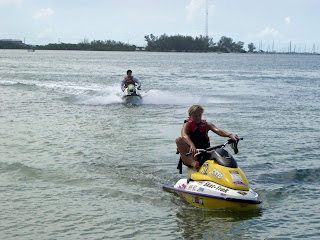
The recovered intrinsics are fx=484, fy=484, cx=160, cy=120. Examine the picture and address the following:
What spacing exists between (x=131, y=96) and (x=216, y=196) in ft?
51.8

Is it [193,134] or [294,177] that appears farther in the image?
[294,177]

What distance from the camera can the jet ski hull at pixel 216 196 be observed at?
709cm

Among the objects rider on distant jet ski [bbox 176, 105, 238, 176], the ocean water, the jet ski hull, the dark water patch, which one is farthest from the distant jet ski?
the jet ski hull

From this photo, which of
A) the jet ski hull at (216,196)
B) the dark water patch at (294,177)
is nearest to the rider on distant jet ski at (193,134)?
the jet ski hull at (216,196)

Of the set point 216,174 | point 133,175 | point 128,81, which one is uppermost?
point 128,81

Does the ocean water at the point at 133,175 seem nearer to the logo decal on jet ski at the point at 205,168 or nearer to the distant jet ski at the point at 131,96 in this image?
the logo decal on jet ski at the point at 205,168

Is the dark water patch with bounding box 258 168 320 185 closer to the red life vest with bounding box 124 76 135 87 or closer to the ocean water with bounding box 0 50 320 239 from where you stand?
the ocean water with bounding box 0 50 320 239

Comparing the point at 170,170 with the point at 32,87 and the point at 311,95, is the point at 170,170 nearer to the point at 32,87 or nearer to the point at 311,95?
the point at 311,95

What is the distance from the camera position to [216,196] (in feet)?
23.7

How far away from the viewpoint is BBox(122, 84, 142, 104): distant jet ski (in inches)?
893

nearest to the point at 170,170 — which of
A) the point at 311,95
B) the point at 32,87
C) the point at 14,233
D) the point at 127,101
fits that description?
the point at 14,233

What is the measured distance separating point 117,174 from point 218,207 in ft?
10.1

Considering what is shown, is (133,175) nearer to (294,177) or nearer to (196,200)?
(196,200)

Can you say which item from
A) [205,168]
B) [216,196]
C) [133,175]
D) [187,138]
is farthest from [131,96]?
[216,196]
